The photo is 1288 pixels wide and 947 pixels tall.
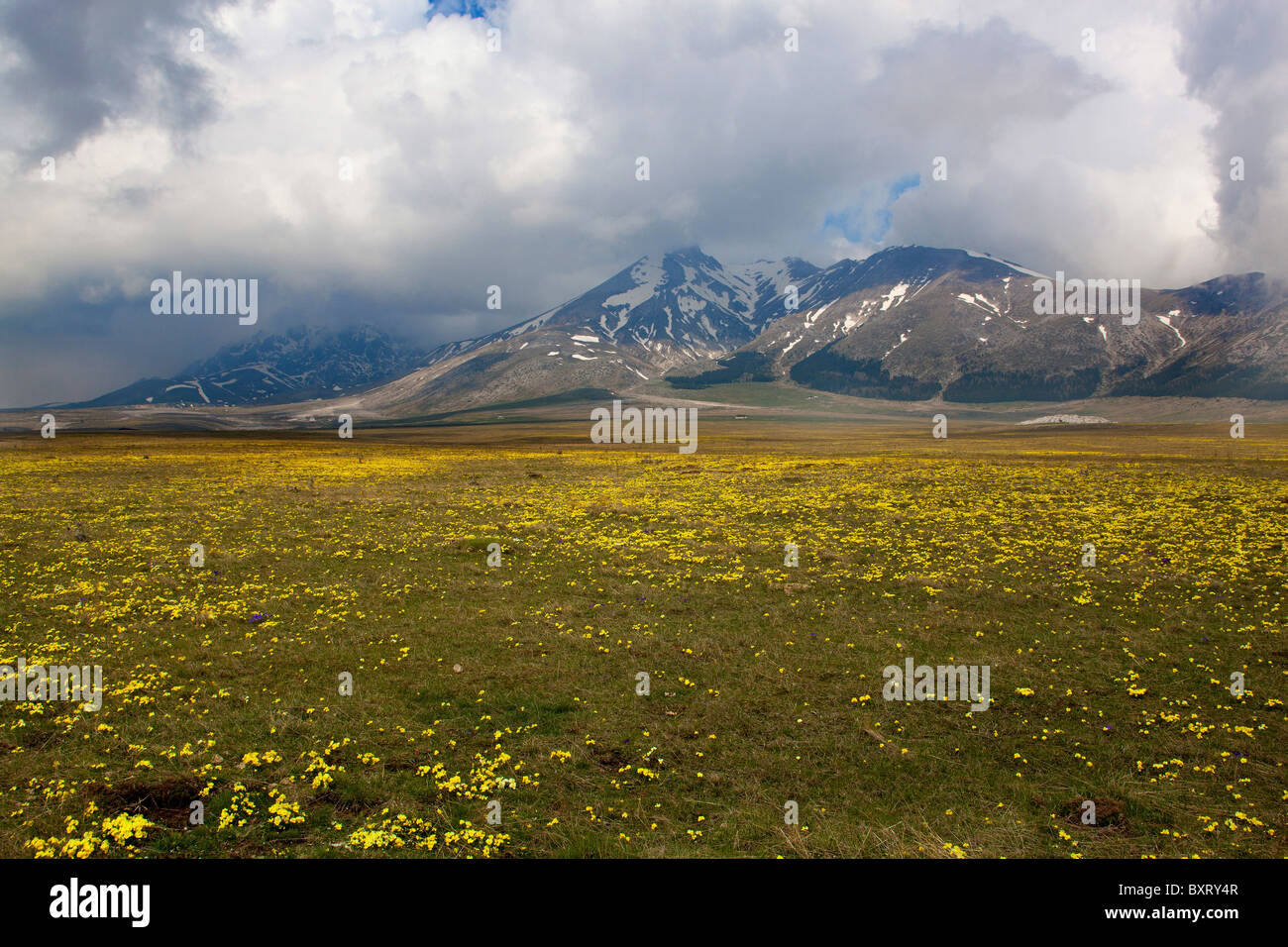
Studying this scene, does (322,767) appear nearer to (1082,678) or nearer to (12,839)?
(12,839)

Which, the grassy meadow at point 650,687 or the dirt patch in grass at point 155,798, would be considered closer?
the grassy meadow at point 650,687

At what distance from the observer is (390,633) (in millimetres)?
18844

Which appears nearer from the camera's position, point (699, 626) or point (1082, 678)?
point (1082, 678)

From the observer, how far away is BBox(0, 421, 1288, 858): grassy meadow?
33.1 ft

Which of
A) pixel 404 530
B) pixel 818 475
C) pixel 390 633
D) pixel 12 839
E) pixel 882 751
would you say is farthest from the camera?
pixel 818 475

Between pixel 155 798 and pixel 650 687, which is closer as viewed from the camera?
pixel 155 798

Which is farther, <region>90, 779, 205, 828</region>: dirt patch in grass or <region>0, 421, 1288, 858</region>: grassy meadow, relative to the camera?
<region>90, 779, 205, 828</region>: dirt patch in grass

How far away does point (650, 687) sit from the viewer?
15523 millimetres

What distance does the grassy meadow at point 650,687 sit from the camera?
33.1 feet
